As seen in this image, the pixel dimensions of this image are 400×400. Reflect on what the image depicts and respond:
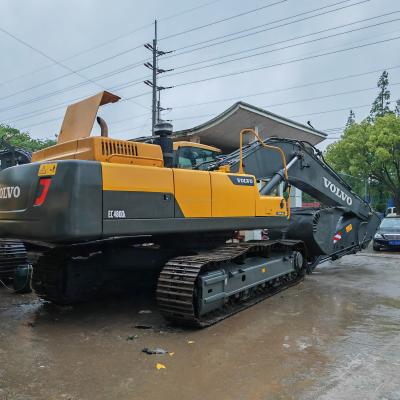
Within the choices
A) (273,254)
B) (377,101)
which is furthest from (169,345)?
(377,101)

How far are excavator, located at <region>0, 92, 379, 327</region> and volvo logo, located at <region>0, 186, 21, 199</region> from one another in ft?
0.04

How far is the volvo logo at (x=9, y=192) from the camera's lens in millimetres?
4684

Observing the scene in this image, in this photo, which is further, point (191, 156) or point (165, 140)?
point (191, 156)

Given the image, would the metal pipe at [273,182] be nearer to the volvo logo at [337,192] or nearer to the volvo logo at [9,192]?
the volvo logo at [337,192]

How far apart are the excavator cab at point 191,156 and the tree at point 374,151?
66.2 feet

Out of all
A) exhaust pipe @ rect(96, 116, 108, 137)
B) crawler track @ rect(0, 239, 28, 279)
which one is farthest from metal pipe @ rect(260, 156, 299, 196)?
crawler track @ rect(0, 239, 28, 279)

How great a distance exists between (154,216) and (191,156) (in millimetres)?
2066

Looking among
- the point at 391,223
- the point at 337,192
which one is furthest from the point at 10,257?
the point at 391,223

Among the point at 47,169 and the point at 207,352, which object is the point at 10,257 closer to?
the point at 47,169

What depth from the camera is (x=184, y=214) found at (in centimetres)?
511

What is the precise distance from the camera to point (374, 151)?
25.4 m

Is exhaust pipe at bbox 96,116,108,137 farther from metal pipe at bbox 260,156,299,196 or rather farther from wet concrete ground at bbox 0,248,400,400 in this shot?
metal pipe at bbox 260,156,299,196

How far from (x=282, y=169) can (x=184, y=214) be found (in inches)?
116

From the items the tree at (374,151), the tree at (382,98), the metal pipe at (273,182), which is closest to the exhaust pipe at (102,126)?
the metal pipe at (273,182)
